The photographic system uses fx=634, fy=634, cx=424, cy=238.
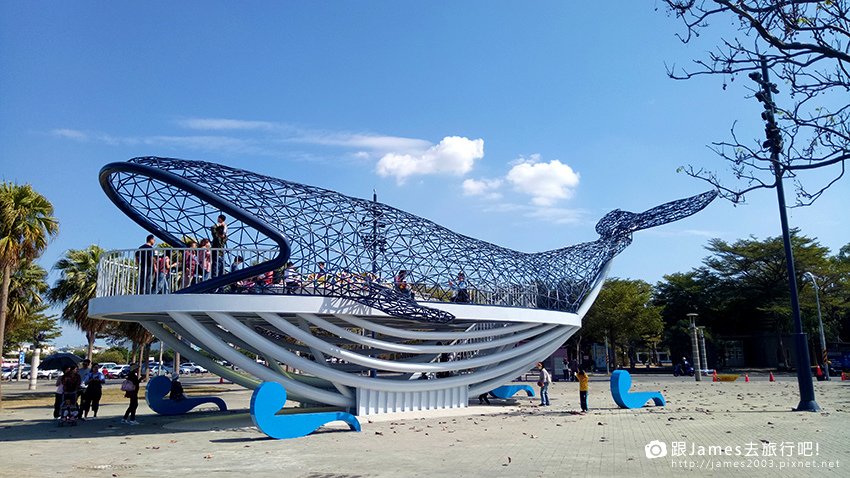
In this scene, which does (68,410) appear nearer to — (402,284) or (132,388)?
(132,388)

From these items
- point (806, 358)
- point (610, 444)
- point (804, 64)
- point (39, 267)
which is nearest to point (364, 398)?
point (610, 444)

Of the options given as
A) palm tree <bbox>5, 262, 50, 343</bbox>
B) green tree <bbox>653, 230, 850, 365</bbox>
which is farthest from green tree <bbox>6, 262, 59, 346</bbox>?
green tree <bbox>653, 230, 850, 365</bbox>

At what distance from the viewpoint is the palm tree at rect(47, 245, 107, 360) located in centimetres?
2811

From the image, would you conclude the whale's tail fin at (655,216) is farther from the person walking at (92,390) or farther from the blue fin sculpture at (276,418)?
the person walking at (92,390)

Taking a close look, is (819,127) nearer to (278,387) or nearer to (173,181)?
(278,387)

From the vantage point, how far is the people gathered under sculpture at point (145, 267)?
1491 cm

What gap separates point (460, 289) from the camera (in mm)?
18891

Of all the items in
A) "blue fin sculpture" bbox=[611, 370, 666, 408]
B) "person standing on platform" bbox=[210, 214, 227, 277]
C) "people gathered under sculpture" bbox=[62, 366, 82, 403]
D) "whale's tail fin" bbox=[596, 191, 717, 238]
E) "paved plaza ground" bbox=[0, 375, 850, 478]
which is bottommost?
"paved plaza ground" bbox=[0, 375, 850, 478]

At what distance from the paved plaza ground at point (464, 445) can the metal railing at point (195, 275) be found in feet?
Result: 11.1

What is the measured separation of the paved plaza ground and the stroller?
0.34 metres

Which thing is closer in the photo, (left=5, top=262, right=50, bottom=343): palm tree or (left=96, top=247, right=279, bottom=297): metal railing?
(left=96, top=247, right=279, bottom=297): metal railing

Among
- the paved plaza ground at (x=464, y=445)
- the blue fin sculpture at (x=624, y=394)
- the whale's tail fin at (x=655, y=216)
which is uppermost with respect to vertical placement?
the whale's tail fin at (x=655, y=216)

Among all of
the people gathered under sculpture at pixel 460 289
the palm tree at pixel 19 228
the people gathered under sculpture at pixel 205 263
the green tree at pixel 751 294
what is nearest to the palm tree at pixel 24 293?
the palm tree at pixel 19 228

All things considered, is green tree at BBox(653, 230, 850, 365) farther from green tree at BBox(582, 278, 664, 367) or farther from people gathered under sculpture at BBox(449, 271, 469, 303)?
people gathered under sculpture at BBox(449, 271, 469, 303)
